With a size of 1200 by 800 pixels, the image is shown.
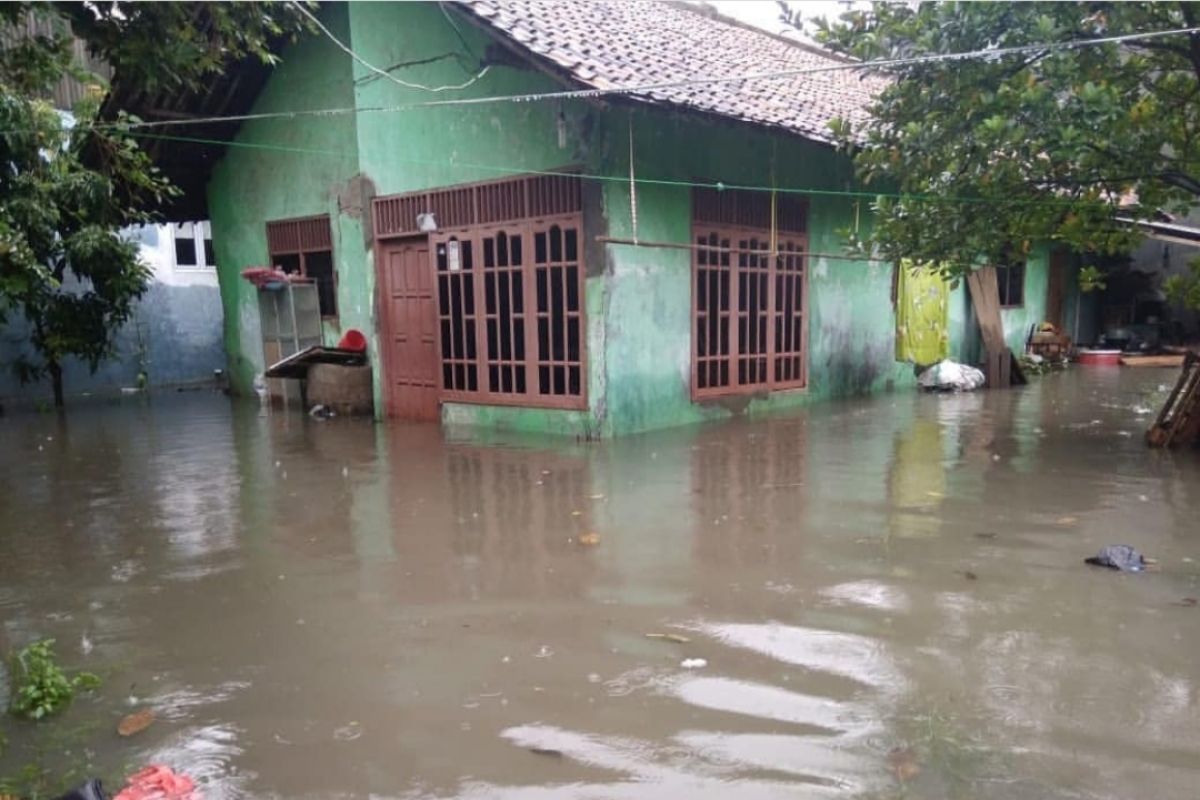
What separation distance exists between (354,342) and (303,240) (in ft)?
6.65

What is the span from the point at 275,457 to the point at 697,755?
6.85 m

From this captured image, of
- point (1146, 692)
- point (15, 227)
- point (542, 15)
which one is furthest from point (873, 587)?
point (15, 227)

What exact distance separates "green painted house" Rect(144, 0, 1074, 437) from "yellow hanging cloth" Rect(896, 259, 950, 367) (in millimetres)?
297

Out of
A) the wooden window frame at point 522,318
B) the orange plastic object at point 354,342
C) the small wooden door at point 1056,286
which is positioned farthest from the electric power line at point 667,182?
the small wooden door at point 1056,286

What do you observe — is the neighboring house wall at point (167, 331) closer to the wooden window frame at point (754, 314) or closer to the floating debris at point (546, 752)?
the wooden window frame at point (754, 314)

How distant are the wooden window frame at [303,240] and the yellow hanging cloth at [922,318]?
8.43 meters

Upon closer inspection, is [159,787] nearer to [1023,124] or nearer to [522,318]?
[1023,124]

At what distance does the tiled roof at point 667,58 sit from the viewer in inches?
319

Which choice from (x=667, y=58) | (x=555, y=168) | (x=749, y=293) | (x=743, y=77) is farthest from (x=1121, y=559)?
(x=667, y=58)

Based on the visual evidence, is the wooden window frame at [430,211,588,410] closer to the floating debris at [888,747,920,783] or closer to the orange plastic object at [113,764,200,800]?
the floating debris at [888,747,920,783]

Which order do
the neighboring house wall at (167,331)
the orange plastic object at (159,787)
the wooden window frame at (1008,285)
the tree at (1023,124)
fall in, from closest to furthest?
the orange plastic object at (159,787), the tree at (1023,124), the neighboring house wall at (167,331), the wooden window frame at (1008,285)

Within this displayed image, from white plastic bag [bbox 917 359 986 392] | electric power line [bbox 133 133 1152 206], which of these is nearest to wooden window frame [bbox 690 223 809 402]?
electric power line [bbox 133 133 1152 206]

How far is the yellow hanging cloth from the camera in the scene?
1317cm

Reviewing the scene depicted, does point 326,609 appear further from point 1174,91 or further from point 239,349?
point 239,349
